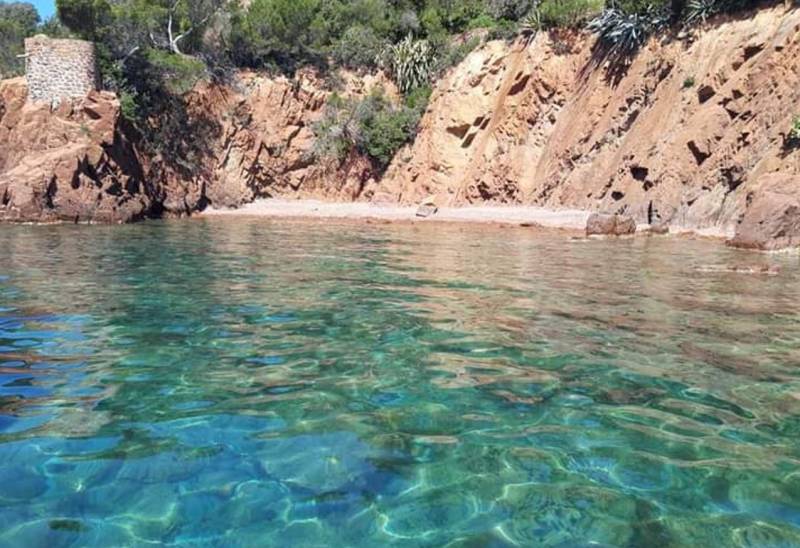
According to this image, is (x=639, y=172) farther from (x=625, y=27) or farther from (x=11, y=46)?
(x=11, y=46)

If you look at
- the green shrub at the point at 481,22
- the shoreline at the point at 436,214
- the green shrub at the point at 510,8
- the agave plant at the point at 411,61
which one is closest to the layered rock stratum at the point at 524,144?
the shoreline at the point at 436,214

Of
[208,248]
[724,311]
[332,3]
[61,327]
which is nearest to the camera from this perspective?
[61,327]

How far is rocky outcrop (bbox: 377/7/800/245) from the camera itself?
17859 mm

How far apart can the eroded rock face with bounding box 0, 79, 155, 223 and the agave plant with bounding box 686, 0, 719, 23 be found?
752 inches

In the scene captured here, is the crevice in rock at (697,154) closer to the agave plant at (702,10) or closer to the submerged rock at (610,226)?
the submerged rock at (610,226)

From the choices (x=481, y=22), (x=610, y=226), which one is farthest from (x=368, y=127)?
(x=610, y=226)

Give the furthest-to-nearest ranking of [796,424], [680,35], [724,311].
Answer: [680,35], [724,311], [796,424]

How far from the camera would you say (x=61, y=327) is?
21.6 feet

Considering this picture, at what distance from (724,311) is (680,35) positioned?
57.9 feet

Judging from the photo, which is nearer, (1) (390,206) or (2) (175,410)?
(2) (175,410)

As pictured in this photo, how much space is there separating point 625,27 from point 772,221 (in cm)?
1248

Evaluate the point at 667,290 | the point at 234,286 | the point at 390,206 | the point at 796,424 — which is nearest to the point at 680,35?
the point at 390,206

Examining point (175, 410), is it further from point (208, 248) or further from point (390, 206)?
point (390, 206)

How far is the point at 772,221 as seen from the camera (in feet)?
45.6
